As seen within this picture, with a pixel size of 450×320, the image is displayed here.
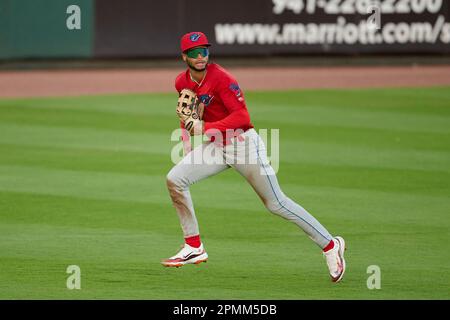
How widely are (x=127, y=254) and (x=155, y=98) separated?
1020 cm

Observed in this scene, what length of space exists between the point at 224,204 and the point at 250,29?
1179cm

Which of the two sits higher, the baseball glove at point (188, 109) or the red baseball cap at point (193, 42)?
the red baseball cap at point (193, 42)

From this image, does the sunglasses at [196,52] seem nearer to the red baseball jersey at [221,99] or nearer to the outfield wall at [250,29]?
the red baseball jersey at [221,99]

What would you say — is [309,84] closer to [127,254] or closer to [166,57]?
[166,57]

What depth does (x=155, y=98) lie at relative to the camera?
61.3ft

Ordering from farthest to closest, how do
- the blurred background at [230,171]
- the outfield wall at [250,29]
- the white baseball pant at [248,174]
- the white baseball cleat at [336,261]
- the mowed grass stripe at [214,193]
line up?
the outfield wall at [250,29] < the mowed grass stripe at [214,193] < the blurred background at [230,171] < the white baseball pant at [248,174] < the white baseball cleat at [336,261]

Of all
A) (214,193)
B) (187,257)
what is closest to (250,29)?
(214,193)

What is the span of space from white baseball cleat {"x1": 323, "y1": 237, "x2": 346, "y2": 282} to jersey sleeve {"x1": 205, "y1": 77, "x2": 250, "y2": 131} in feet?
3.84

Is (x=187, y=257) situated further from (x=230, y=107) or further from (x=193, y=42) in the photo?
(x=193, y=42)

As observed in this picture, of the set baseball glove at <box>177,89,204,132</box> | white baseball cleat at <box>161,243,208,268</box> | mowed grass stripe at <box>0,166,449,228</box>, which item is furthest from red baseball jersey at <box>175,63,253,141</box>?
mowed grass stripe at <box>0,166,449,228</box>

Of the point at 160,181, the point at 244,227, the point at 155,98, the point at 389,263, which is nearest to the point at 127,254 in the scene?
the point at 244,227

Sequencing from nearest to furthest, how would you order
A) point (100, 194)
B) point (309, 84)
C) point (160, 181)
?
point (100, 194) → point (160, 181) → point (309, 84)

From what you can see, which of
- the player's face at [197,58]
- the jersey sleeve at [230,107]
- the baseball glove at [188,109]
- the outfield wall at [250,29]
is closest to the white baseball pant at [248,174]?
the jersey sleeve at [230,107]

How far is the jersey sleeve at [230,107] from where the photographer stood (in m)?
7.82
